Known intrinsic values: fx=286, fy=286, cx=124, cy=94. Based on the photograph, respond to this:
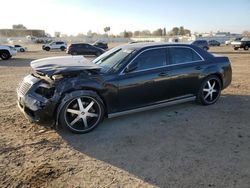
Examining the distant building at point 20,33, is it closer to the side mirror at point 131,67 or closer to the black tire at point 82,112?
the side mirror at point 131,67

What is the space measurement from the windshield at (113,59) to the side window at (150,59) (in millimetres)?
242

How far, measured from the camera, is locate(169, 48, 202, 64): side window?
20.4 feet

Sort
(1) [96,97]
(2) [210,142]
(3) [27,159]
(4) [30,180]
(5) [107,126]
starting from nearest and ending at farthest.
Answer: (4) [30,180], (3) [27,159], (2) [210,142], (1) [96,97], (5) [107,126]

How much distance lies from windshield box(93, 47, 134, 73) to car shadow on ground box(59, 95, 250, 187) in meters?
1.11

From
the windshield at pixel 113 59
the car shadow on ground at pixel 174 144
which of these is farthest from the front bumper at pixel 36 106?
the windshield at pixel 113 59

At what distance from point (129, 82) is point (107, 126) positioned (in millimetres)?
952

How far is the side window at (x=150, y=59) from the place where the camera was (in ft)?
18.7

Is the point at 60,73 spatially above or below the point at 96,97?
above

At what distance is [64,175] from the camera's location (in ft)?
12.2

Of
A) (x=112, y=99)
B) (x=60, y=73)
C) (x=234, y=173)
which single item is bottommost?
(x=234, y=173)

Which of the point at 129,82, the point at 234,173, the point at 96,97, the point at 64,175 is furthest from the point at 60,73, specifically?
the point at 234,173

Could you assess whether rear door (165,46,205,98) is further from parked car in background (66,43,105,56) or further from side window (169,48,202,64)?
parked car in background (66,43,105,56)

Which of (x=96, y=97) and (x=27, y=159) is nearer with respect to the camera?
(x=27, y=159)

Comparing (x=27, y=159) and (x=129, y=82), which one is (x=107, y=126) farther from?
(x=27, y=159)
